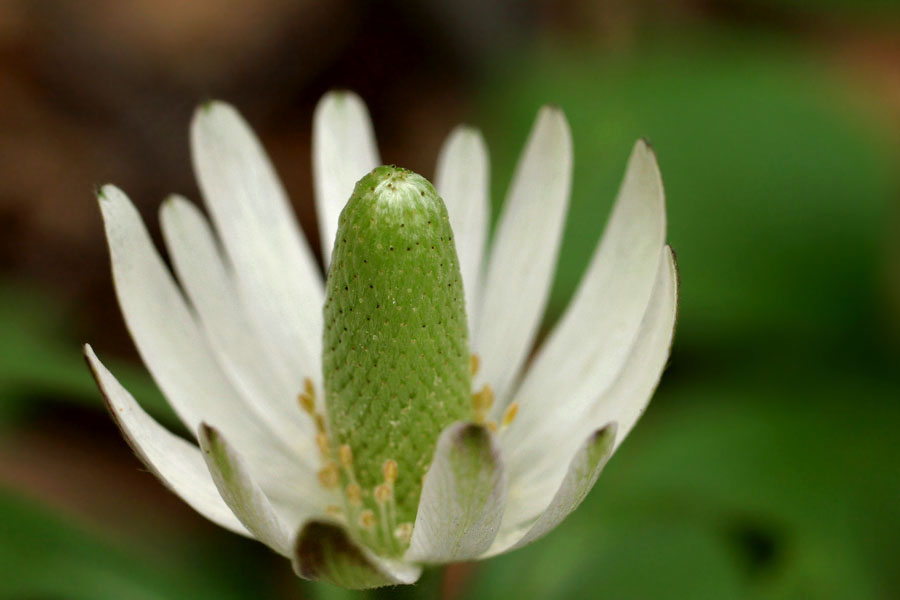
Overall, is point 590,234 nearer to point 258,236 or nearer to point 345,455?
point 258,236

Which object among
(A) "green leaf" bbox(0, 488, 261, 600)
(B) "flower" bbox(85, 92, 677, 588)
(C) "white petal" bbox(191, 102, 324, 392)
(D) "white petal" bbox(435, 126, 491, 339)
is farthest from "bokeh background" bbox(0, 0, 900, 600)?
(D) "white petal" bbox(435, 126, 491, 339)

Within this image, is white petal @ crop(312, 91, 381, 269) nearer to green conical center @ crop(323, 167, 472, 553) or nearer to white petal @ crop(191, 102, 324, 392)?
white petal @ crop(191, 102, 324, 392)

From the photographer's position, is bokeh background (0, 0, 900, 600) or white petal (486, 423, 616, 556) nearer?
white petal (486, 423, 616, 556)

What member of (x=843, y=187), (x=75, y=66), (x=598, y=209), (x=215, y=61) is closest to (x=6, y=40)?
(x=75, y=66)

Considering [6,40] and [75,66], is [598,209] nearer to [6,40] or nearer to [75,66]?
[75,66]

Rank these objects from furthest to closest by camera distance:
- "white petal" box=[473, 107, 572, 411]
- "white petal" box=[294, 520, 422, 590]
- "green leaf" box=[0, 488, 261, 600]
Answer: "green leaf" box=[0, 488, 261, 600] → "white petal" box=[473, 107, 572, 411] → "white petal" box=[294, 520, 422, 590]

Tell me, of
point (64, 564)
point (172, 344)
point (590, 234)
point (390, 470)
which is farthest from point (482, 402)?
point (590, 234)
